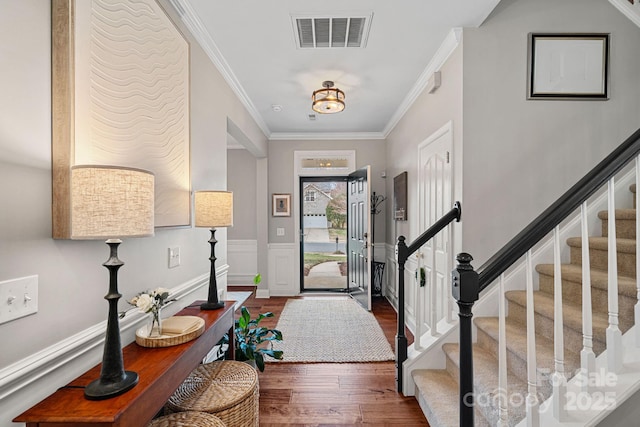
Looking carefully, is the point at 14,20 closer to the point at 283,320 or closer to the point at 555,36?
the point at 555,36

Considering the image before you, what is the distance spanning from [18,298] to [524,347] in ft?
7.10

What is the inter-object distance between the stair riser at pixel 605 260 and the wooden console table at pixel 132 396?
2347mm

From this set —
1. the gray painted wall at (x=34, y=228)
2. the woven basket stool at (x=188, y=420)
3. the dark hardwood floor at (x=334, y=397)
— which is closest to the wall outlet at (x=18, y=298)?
the gray painted wall at (x=34, y=228)

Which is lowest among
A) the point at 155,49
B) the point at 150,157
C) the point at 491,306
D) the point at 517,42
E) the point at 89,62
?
the point at 491,306

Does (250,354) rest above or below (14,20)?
below

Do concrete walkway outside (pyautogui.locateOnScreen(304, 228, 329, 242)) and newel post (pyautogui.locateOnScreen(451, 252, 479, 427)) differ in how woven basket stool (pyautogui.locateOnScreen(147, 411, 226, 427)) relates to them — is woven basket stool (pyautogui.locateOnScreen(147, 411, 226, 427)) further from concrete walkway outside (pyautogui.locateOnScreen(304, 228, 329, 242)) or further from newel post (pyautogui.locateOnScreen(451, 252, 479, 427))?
concrete walkway outside (pyautogui.locateOnScreen(304, 228, 329, 242))

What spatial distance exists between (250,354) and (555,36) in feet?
10.7

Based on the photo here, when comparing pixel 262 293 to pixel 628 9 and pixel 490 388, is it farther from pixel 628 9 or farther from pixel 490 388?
pixel 628 9

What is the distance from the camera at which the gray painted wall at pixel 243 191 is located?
17.9 feet

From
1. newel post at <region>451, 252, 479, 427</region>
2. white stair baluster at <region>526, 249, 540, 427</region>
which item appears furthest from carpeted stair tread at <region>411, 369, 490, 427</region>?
newel post at <region>451, 252, 479, 427</region>

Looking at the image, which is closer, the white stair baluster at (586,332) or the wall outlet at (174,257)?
the white stair baluster at (586,332)

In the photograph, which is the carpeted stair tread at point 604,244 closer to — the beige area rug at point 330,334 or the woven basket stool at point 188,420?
the beige area rug at point 330,334

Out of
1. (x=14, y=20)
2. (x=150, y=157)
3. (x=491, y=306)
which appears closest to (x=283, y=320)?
→ (x=491, y=306)

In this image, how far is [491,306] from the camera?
7.01ft
